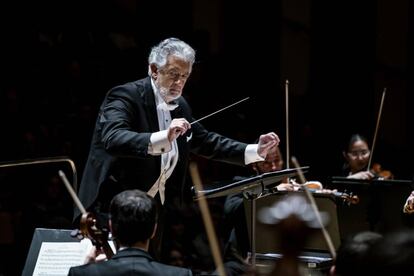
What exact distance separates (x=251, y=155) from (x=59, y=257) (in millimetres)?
1049

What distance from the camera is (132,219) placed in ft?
8.31

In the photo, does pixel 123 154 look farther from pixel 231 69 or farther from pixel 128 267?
pixel 231 69

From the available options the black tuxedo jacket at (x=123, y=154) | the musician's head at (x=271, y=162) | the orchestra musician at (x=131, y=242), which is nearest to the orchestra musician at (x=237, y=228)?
the musician's head at (x=271, y=162)

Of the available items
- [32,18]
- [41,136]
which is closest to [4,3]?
[32,18]

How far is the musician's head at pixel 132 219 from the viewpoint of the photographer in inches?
99.8

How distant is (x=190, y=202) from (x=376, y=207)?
8.07 feet

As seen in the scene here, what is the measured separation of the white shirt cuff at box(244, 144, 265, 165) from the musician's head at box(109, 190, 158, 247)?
1403 millimetres

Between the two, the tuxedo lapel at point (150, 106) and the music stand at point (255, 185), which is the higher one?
the tuxedo lapel at point (150, 106)

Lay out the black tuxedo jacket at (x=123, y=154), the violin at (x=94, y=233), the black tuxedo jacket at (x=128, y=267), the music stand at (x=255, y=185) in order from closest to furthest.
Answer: the black tuxedo jacket at (x=128, y=267) → the violin at (x=94, y=233) → the music stand at (x=255, y=185) → the black tuxedo jacket at (x=123, y=154)

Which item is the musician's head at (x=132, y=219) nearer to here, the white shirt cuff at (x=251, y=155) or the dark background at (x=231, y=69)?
the white shirt cuff at (x=251, y=155)

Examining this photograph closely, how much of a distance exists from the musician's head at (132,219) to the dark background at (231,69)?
363 centimetres

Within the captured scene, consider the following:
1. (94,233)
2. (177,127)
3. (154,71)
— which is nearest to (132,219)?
(94,233)

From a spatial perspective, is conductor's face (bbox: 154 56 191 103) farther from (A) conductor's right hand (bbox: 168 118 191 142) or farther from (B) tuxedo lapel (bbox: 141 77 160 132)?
(A) conductor's right hand (bbox: 168 118 191 142)

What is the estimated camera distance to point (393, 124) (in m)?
9.95
